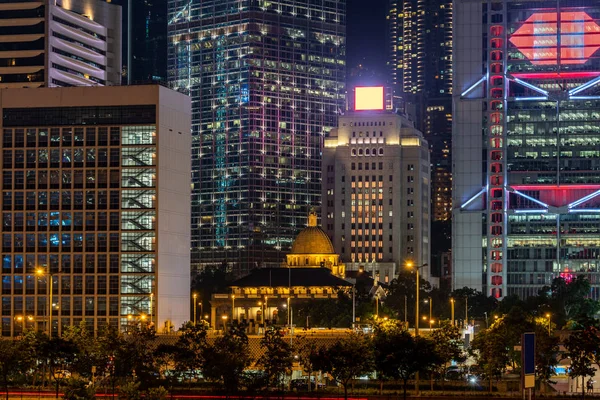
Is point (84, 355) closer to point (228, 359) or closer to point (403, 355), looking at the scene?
point (228, 359)

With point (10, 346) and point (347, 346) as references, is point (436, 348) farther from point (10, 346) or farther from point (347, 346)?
point (10, 346)

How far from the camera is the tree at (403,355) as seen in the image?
159 meters

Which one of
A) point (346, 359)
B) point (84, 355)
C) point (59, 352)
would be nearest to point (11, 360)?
point (59, 352)

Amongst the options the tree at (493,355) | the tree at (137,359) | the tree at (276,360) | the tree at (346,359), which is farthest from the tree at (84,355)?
the tree at (493,355)

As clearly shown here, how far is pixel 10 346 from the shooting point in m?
170

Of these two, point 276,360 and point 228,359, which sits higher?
point 228,359

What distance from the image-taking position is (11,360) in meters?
165

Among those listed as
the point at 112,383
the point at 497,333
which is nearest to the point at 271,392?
the point at 112,383

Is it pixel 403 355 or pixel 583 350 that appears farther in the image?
pixel 583 350

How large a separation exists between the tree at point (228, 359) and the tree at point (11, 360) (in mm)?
19681

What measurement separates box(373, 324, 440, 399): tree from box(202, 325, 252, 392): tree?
14.4m

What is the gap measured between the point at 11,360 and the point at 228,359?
2361 cm

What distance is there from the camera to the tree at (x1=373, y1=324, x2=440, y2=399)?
159000mm

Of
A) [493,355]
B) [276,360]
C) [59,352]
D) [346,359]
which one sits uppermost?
[346,359]
